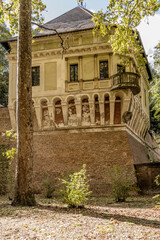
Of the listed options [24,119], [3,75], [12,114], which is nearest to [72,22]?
[12,114]

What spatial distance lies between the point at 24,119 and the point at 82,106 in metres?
8.10

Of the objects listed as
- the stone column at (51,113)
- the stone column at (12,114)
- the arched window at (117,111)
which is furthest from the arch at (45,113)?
the arched window at (117,111)

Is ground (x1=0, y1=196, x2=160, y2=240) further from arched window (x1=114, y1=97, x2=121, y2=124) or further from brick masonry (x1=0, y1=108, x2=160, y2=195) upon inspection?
arched window (x1=114, y1=97, x2=121, y2=124)

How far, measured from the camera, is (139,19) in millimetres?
9688

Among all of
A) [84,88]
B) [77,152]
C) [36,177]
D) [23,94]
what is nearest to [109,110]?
[84,88]

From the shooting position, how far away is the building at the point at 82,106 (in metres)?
15.0

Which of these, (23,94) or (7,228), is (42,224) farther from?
(23,94)

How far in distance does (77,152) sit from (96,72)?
199 inches

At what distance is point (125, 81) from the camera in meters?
14.9

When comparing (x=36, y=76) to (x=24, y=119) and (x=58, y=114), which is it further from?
(x=24, y=119)

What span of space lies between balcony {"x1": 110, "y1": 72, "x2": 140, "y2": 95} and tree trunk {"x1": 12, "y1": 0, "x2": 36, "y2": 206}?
7.32 m

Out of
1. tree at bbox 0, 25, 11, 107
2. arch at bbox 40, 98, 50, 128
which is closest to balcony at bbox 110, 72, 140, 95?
arch at bbox 40, 98, 50, 128

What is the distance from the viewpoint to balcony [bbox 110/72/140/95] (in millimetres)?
14742

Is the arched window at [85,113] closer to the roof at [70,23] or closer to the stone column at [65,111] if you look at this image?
the stone column at [65,111]
